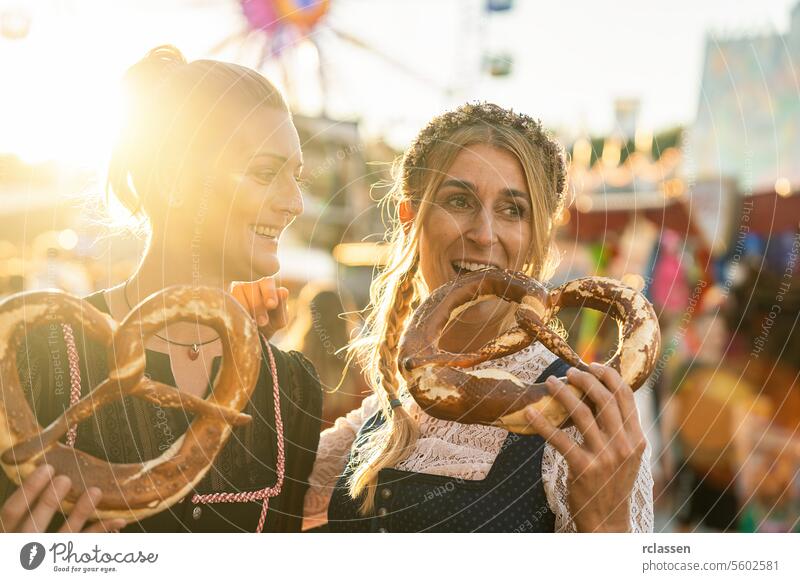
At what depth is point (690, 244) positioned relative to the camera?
6887 millimetres

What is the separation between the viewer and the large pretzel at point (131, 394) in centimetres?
183

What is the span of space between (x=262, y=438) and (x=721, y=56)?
252 centimetres

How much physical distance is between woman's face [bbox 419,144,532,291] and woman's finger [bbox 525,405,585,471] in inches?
19.9

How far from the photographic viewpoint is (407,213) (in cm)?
253

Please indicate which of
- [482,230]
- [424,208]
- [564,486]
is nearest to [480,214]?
[482,230]

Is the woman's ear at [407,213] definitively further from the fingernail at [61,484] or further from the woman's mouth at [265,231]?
the fingernail at [61,484]

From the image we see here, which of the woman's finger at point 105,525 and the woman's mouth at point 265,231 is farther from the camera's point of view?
the woman's mouth at point 265,231

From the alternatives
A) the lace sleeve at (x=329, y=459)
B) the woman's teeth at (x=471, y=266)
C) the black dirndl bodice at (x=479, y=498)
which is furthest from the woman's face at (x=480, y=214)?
the lace sleeve at (x=329, y=459)

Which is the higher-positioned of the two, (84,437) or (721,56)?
(721,56)
